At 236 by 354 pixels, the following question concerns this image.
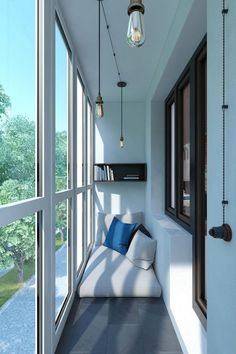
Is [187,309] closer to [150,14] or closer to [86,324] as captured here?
[86,324]

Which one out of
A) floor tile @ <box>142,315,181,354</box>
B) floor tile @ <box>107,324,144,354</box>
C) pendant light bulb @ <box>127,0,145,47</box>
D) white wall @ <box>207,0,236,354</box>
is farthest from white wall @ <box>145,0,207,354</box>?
pendant light bulb @ <box>127,0,145,47</box>

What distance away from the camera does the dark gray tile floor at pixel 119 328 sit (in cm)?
202

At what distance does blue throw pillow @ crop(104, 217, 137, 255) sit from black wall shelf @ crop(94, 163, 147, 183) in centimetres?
87

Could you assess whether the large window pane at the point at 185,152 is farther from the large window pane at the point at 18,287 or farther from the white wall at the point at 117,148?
the white wall at the point at 117,148

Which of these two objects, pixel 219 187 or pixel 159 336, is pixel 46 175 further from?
pixel 159 336

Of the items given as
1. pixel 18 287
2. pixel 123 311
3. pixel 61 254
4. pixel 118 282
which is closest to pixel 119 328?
pixel 123 311

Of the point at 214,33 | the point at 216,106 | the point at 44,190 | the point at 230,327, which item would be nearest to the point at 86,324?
the point at 44,190

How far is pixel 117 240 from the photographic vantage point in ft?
12.7

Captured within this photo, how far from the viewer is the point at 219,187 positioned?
1223mm

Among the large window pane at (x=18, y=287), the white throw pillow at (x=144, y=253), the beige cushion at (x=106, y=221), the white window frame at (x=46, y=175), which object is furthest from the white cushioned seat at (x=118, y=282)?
the large window pane at (x=18, y=287)

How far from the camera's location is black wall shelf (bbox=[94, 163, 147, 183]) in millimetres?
4664

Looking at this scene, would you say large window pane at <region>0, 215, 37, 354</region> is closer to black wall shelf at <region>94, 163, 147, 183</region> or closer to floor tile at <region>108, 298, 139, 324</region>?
floor tile at <region>108, 298, 139, 324</region>

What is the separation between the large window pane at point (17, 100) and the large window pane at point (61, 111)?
1.83 ft

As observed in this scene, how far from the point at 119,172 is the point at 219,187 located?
3.62 metres
